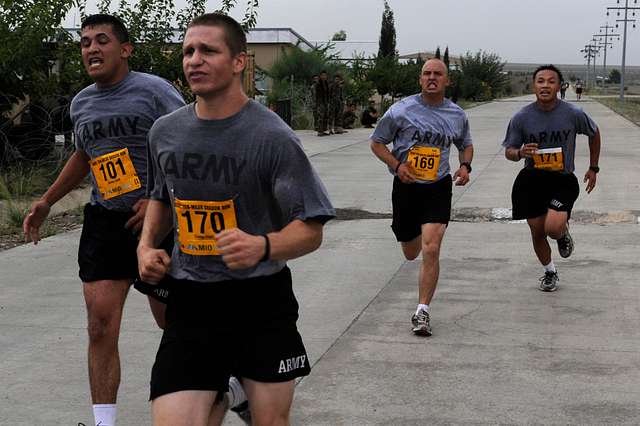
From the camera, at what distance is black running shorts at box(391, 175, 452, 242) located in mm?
6961

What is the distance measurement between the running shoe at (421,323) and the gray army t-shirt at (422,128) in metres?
0.91

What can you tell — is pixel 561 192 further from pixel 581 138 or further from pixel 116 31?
pixel 581 138

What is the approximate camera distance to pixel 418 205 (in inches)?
278

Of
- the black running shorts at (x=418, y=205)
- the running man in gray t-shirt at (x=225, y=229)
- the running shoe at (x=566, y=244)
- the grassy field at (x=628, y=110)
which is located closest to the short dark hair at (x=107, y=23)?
the running man in gray t-shirt at (x=225, y=229)

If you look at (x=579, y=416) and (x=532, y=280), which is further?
(x=532, y=280)

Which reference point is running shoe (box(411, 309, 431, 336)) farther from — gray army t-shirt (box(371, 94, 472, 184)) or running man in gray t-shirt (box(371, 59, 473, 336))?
gray army t-shirt (box(371, 94, 472, 184))

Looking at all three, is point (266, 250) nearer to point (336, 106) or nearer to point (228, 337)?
point (228, 337)

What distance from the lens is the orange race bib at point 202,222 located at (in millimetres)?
3441

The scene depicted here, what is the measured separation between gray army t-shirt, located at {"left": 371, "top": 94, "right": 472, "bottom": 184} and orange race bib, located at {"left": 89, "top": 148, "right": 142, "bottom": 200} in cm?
284

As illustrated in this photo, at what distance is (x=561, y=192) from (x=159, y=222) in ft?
16.0

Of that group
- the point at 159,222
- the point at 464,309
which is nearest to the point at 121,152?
the point at 159,222

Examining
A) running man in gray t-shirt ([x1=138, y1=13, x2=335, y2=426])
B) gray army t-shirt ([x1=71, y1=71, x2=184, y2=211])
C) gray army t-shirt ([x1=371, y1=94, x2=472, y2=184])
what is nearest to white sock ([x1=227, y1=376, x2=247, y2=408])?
running man in gray t-shirt ([x1=138, y1=13, x2=335, y2=426])

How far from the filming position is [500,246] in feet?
33.5

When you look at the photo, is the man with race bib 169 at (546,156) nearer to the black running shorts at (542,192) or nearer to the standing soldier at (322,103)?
the black running shorts at (542,192)
